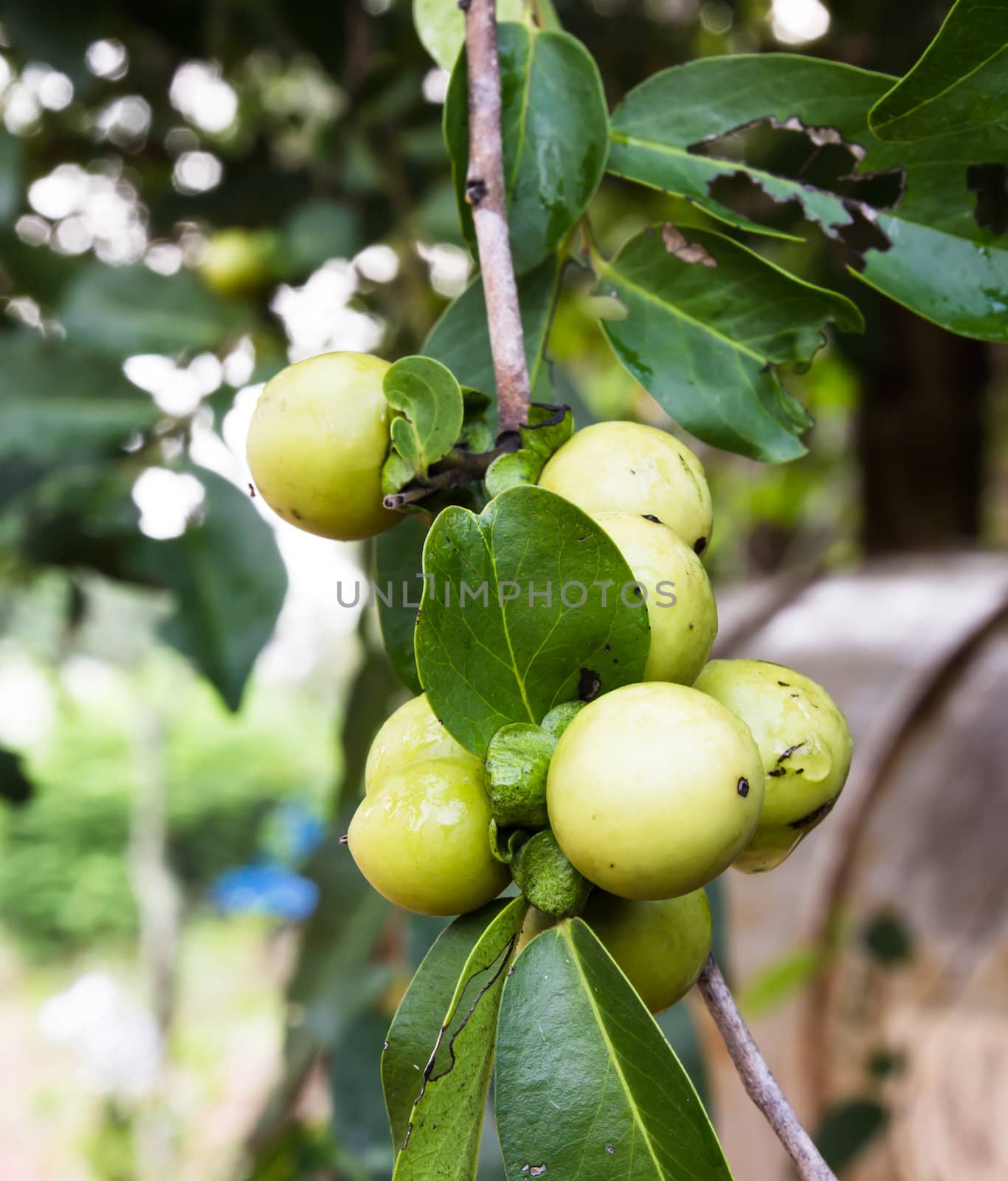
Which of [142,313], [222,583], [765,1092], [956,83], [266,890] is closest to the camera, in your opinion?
[765,1092]

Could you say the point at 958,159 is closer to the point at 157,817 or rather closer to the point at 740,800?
the point at 740,800

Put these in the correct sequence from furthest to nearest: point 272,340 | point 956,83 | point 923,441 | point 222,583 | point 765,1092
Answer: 1. point 923,441
2. point 272,340
3. point 222,583
4. point 956,83
5. point 765,1092

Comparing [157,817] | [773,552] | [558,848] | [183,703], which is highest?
[558,848]

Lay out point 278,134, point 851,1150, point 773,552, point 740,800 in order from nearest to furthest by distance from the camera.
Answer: point 740,800, point 851,1150, point 278,134, point 773,552

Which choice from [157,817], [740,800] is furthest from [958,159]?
[157,817]

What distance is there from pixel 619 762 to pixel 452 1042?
0.11 meters

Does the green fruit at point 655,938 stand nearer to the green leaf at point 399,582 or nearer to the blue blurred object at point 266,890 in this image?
the green leaf at point 399,582

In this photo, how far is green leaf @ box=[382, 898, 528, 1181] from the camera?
355 mm

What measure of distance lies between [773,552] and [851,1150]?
264cm

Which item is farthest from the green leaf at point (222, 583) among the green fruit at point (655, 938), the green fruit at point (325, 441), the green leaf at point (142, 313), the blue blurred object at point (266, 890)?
the blue blurred object at point (266, 890)

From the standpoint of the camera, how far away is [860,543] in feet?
7.39

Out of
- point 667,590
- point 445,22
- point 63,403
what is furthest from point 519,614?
point 63,403

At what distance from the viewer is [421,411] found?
1.40ft

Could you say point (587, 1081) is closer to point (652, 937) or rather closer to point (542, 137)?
point (652, 937)
